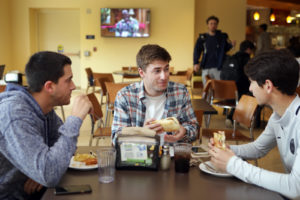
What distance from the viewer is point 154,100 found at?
8.07ft

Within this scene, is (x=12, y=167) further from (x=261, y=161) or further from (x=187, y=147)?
(x=261, y=161)

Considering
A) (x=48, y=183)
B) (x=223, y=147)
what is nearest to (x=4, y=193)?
(x=48, y=183)

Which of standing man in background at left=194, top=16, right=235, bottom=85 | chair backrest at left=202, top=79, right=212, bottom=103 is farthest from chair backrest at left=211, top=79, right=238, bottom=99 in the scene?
standing man in background at left=194, top=16, right=235, bottom=85

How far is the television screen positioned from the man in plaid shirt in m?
7.65

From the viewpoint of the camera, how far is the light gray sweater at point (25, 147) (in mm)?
1434

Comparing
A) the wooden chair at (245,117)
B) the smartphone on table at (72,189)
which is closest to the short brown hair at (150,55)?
the smartphone on table at (72,189)

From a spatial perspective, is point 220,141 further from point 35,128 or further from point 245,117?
point 245,117

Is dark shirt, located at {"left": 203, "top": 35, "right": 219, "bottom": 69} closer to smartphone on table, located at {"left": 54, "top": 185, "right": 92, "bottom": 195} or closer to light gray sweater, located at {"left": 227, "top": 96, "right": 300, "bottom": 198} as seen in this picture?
light gray sweater, located at {"left": 227, "top": 96, "right": 300, "bottom": 198}

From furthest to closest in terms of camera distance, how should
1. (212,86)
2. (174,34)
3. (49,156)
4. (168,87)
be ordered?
(174,34) < (212,86) < (168,87) < (49,156)

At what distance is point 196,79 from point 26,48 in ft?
16.3

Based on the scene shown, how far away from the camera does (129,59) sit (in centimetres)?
1023

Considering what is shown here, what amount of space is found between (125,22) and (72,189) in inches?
348

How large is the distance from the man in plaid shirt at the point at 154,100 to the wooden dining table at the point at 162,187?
0.67 meters

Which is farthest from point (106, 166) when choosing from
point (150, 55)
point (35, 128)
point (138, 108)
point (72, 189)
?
point (150, 55)
